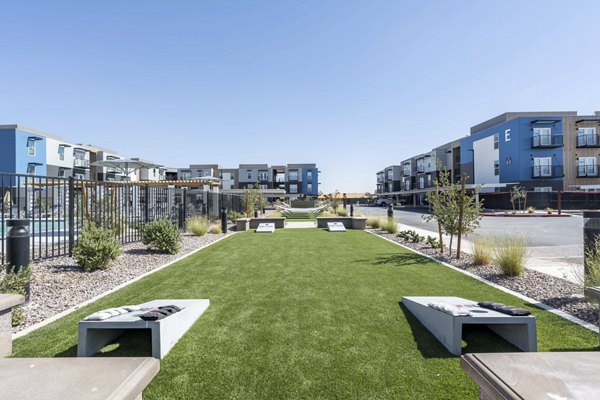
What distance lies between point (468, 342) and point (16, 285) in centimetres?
595

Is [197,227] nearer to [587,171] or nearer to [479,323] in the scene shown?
[479,323]

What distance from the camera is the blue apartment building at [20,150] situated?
114ft

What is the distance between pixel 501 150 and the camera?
38.8 metres

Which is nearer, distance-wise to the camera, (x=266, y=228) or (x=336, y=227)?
(x=266, y=228)

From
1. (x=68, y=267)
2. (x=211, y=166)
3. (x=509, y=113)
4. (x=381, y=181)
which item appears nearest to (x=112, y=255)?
(x=68, y=267)

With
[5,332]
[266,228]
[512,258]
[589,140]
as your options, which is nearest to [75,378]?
[5,332]

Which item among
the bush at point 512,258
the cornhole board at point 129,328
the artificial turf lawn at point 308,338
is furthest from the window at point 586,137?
the cornhole board at point 129,328

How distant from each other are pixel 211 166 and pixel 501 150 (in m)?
56.0

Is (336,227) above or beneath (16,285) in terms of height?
beneath

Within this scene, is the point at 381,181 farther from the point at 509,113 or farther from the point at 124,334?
the point at 124,334

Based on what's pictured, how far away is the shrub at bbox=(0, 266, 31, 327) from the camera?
13.5ft

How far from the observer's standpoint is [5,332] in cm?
292

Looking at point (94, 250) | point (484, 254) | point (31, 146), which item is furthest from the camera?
point (31, 146)

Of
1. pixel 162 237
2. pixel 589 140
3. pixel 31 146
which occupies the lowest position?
pixel 162 237
